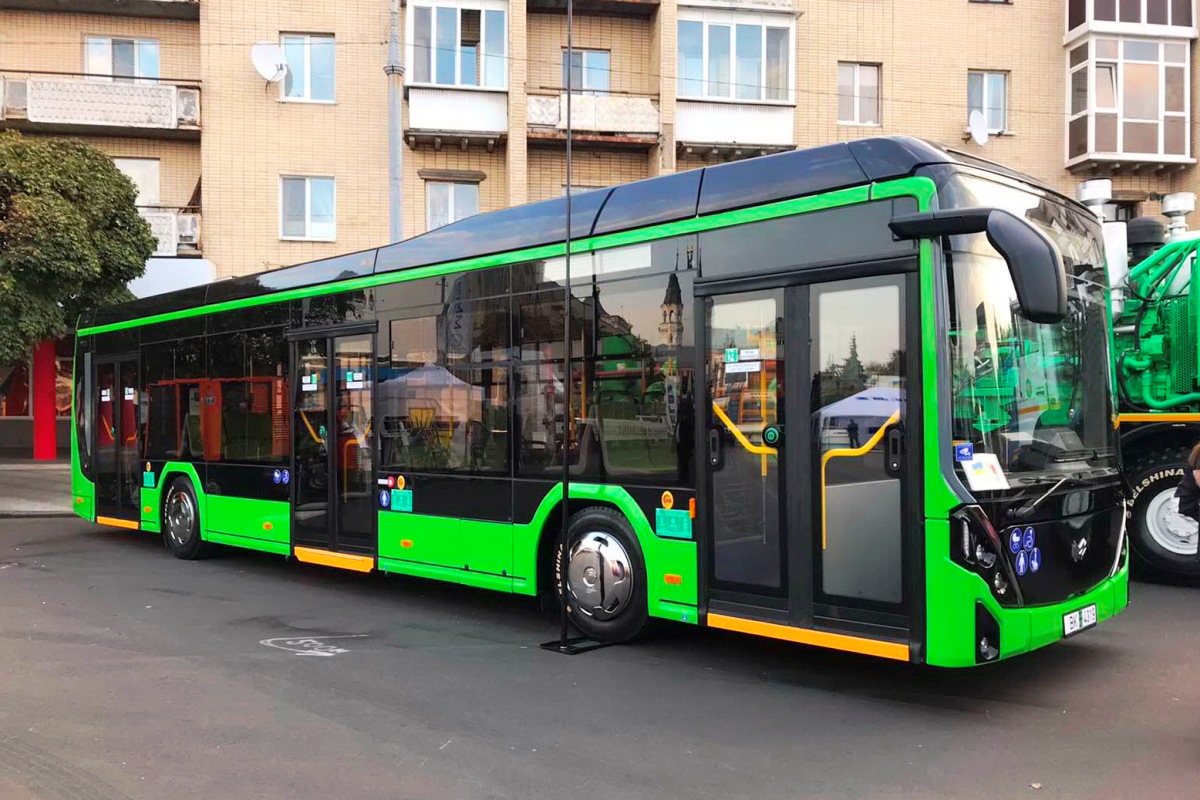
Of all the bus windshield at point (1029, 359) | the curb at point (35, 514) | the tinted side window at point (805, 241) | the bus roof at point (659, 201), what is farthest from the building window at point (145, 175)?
the bus windshield at point (1029, 359)

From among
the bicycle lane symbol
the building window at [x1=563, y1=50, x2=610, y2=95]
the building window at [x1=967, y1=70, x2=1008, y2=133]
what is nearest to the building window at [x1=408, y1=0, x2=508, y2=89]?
the building window at [x1=563, y1=50, x2=610, y2=95]

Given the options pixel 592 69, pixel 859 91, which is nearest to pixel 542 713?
pixel 592 69

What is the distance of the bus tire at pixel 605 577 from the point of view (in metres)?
6.83

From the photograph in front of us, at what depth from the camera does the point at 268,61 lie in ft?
72.6

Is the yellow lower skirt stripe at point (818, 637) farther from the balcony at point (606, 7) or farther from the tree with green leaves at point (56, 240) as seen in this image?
the balcony at point (606, 7)

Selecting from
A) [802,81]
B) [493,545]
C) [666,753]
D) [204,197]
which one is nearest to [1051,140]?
[802,81]

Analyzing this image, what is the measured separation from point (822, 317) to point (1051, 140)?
21.8 metres

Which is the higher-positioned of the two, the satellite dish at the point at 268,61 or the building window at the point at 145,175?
the satellite dish at the point at 268,61

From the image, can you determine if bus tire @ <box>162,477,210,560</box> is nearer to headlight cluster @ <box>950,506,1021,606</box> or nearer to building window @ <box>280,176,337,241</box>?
headlight cluster @ <box>950,506,1021,606</box>

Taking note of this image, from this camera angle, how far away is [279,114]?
22.7 meters

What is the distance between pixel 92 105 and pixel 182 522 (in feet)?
48.6

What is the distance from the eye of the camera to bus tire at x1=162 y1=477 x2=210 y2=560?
11281 mm

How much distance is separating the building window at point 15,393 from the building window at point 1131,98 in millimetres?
26666

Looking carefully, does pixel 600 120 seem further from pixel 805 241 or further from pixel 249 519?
pixel 805 241
